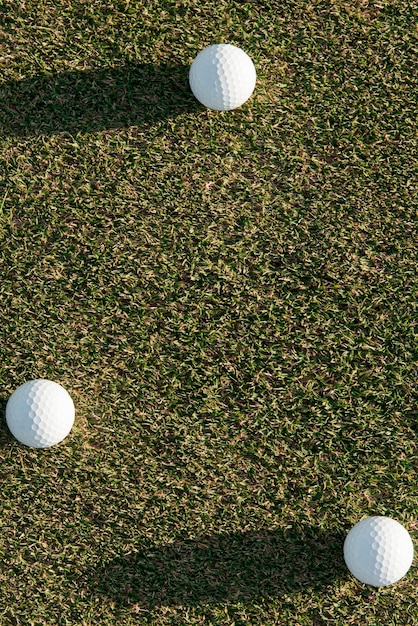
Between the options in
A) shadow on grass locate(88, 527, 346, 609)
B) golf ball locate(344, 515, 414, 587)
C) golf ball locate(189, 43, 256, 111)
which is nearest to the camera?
golf ball locate(344, 515, 414, 587)

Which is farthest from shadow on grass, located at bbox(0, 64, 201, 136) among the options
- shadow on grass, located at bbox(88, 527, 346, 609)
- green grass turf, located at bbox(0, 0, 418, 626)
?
shadow on grass, located at bbox(88, 527, 346, 609)

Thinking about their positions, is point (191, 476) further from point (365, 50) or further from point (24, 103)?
point (365, 50)

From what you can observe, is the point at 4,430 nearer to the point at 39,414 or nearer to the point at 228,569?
the point at 39,414

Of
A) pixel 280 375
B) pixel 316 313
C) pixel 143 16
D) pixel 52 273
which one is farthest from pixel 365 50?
pixel 52 273

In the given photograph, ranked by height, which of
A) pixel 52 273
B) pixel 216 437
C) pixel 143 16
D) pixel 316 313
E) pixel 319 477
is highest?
pixel 143 16

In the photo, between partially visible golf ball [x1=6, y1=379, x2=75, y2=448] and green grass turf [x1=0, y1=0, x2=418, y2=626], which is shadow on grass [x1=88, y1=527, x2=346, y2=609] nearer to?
green grass turf [x1=0, y1=0, x2=418, y2=626]

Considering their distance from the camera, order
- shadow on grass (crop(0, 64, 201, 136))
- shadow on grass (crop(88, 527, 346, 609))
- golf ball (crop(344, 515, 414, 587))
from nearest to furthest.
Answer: golf ball (crop(344, 515, 414, 587)) → shadow on grass (crop(88, 527, 346, 609)) → shadow on grass (crop(0, 64, 201, 136))

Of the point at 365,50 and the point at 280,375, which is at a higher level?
the point at 365,50

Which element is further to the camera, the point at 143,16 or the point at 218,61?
the point at 143,16
